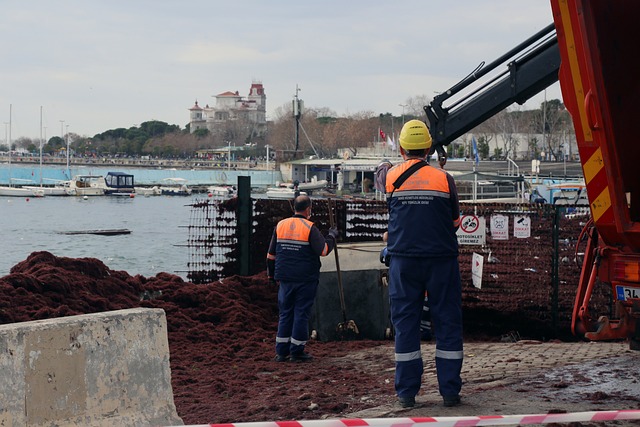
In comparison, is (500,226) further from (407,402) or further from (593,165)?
(407,402)

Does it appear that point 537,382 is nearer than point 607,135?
No

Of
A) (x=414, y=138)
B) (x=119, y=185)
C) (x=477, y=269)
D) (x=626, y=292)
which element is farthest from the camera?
(x=119, y=185)

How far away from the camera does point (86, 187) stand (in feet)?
352

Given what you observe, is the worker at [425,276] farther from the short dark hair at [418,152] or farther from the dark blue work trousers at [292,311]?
the dark blue work trousers at [292,311]

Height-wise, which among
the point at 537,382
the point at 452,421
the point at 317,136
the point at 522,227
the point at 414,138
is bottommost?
the point at 537,382

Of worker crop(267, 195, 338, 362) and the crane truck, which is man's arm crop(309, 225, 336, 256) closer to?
worker crop(267, 195, 338, 362)

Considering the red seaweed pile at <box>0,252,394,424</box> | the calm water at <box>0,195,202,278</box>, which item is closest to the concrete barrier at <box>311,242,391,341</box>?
the red seaweed pile at <box>0,252,394,424</box>

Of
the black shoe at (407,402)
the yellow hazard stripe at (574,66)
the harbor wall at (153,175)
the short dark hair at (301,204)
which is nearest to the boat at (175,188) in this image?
the harbor wall at (153,175)

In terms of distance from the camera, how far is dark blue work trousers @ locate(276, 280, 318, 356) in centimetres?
988

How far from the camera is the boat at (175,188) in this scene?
110 meters

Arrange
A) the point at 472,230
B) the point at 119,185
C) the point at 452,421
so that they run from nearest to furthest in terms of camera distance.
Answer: the point at 452,421 < the point at 472,230 < the point at 119,185

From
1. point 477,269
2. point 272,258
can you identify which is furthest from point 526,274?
point 272,258

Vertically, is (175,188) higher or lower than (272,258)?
higher

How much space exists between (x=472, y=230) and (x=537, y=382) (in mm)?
4931
